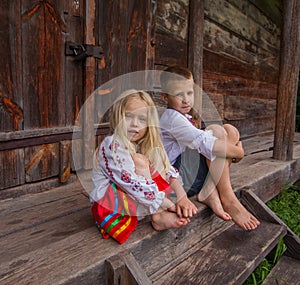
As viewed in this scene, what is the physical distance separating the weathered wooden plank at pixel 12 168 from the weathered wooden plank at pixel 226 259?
3.41 ft

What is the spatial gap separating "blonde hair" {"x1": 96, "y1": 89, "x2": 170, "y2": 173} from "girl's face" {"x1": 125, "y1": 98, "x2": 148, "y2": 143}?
0.01 meters

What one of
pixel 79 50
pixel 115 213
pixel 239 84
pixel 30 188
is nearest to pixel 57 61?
pixel 79 50

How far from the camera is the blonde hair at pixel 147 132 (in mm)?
1240

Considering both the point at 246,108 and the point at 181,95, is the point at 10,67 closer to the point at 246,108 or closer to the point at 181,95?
the point at 181,95

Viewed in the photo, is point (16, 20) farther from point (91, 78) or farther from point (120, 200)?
point (120, 200)

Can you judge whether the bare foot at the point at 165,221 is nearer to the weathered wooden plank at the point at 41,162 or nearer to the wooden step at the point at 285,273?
the wooden step at the point at 285,273

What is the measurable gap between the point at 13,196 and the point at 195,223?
106cm

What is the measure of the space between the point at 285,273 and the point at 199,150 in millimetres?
890

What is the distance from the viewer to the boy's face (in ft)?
5.41

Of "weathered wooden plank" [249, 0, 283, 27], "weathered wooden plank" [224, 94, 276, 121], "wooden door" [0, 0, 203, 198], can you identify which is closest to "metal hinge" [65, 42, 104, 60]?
"wooden door" [0, 0, 203, 198]

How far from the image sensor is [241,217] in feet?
5.58

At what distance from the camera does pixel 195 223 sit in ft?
5.23

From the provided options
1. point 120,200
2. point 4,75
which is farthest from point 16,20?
point 120,200

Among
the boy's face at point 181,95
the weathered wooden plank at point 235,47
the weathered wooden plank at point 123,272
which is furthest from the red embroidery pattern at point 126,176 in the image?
the weathered wooden plank at point 235,47
